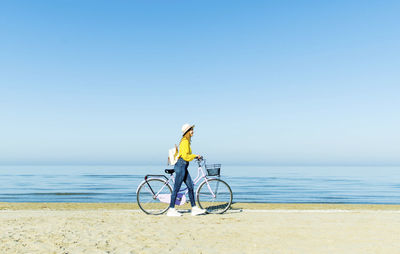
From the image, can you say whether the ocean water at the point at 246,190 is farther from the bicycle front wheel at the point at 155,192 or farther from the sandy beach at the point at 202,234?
the sandy beach at the point at 202,234

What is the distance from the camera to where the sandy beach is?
534cm

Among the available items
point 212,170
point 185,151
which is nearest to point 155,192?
point 185,151

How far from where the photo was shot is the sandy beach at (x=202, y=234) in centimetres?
534

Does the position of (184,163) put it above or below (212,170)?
above

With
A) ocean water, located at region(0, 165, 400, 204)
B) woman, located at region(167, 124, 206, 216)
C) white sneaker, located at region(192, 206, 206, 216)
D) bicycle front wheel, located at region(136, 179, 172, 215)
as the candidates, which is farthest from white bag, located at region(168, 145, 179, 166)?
ocean water, located at region(0, 165, 400, 204)

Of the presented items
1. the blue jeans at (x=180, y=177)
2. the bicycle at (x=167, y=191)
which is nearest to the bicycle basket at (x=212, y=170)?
the bicycle at (x=167, y=191)

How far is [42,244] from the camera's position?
5.42m

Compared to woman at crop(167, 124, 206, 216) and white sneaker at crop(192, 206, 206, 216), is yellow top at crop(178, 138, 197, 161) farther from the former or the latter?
white sneaker at crop(192, 206, 206, 216)

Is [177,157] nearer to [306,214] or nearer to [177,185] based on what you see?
[177,185]

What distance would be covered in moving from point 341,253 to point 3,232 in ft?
19.2

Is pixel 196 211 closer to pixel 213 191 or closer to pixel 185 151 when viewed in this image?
pixel 213 191

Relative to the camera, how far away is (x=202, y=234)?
6.33 metres

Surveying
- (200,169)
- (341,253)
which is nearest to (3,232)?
(200,169)

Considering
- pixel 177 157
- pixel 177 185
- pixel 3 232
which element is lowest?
pixel 3 232
